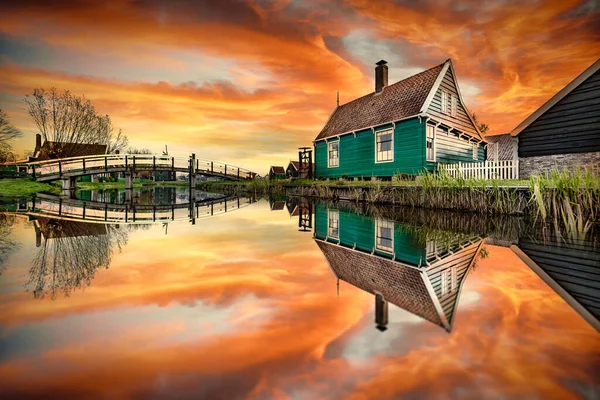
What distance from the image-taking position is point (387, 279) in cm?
346

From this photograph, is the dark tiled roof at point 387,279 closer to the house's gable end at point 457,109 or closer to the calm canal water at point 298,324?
the calm canal water at point 298,324

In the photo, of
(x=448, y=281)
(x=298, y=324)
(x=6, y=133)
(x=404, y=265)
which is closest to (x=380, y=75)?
(x=404, y=265)

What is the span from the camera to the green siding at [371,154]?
16094mm

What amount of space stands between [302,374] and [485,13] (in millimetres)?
19158

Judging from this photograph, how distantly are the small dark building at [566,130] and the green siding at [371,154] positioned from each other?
4.62 meters

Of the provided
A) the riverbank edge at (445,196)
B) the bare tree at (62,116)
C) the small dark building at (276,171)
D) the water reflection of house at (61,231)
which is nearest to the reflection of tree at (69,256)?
the water reflection of house at (61,231)

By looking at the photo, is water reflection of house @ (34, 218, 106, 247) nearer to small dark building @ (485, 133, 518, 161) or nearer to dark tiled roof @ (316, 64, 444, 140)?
dark tiled roof @ (316, 64, 444, 140)

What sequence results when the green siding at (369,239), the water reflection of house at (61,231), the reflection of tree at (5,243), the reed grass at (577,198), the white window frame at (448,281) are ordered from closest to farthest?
the white window frame at (448,281) < the reflection of tree at (5,243) < the green siding at (369,239) < the water reflection of house at (61,231) < the reed grass at (577,198)

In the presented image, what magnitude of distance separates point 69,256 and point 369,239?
16.5 feet

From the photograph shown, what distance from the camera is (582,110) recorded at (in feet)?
40.7

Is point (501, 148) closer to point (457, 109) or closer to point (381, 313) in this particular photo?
point (457, 109)

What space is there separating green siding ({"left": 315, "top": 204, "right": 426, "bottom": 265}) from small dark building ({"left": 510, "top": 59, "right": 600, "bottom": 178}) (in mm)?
9536

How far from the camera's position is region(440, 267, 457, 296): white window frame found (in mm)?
3016

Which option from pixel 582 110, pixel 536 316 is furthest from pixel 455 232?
pixel 582 110
